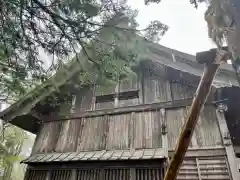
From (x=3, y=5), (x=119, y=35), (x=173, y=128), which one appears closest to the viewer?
(x=3, y=5)

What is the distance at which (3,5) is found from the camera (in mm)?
3279

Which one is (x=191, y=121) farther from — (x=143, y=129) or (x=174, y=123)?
(x=143, y=129)

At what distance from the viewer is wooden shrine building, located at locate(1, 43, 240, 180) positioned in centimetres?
513

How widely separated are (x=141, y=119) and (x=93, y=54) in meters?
2.79

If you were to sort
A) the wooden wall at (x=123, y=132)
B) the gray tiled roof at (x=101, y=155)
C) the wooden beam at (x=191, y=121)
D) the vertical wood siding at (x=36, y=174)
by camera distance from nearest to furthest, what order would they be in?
the wooden beam at (x=191, y=121), the gray tiled roof at (x=101, y=155), the wooden wall at (x=123, y=132), the vertical wood siding at (x=36, y=174)

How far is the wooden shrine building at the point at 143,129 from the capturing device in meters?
5.13

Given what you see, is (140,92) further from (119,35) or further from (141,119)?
(119,35)

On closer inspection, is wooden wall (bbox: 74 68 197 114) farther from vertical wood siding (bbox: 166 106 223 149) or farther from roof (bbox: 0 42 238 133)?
vertical wood siding (bbox: 166 106 223 149)

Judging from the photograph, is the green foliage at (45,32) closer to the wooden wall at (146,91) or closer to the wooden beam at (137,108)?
the wooden wall at (146,91)

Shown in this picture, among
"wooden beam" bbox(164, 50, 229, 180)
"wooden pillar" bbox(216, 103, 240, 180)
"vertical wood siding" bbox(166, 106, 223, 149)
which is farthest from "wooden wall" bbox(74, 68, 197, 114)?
"wooden beam" bbox(164, 50, 229, 180)

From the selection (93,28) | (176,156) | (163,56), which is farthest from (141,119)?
(176,156)

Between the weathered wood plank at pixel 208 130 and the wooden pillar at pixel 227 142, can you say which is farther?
the weathered wood plank at pixel 208 130

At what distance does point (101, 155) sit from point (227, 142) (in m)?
3.26

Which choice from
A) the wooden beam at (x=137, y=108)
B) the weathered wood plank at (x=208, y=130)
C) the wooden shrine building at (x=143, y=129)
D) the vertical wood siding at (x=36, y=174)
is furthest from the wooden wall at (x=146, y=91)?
the vertical wood siding at (x=36, y=174)
